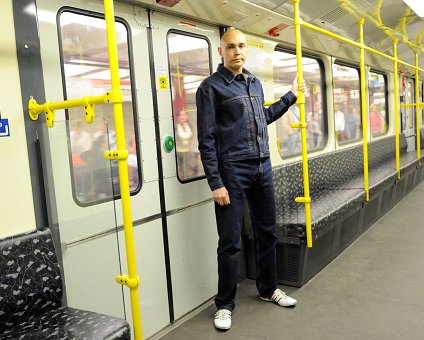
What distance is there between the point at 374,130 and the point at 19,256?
7.03m

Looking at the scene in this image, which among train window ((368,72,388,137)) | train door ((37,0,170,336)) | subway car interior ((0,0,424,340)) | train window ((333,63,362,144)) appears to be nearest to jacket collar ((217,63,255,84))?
subway car interior ((0,0,424,340))

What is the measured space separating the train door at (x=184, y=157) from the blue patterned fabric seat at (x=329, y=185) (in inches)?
25.0

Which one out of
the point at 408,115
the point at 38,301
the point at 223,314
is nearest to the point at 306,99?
the point at 223,314

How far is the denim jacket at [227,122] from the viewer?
2768 millimetres

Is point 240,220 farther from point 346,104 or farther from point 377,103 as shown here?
point 377,103

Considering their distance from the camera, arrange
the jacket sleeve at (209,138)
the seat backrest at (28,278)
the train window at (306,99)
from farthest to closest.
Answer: the train window at (306,99) < the jacket sleeve at (209,138) < the seat backrest at (28,278)

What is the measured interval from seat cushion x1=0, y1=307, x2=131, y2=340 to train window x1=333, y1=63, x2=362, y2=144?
4.61m

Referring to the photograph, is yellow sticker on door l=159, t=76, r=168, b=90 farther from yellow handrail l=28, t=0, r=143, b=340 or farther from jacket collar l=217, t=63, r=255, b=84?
yellow handrail l=28, t=0, r=143, b=340

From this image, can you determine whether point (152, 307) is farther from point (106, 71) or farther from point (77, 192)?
point (106, 71)

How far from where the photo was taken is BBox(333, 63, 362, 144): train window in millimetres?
6235

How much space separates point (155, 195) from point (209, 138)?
0.52 meters

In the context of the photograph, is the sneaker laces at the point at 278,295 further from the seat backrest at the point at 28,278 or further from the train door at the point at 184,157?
the seat backrest at the point at 28,278

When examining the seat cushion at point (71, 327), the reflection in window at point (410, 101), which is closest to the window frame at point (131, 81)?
the seat cushion at point (71, 327)

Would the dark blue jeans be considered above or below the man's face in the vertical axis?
below
